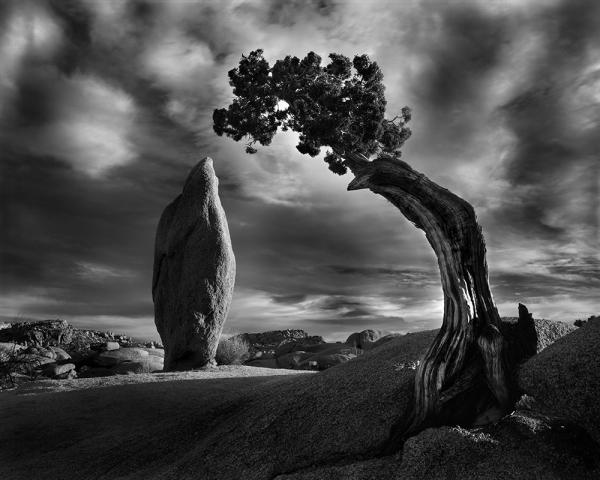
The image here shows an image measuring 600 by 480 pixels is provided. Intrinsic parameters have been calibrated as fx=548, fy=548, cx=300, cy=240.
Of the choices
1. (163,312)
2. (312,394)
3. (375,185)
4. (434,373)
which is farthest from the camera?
(163,312)

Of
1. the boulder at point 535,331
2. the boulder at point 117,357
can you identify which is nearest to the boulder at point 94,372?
the boulder at point 117,357

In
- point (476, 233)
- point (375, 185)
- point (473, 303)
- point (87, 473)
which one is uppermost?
point (375, 185)

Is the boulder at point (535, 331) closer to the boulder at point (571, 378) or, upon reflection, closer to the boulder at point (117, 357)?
the boulder at point (571, 378)

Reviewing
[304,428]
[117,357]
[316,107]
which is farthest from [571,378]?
[117,357]

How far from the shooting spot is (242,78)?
13.5 meters

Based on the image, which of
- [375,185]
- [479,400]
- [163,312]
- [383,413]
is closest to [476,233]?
[375,185]

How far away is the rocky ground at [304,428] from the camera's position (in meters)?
6.75

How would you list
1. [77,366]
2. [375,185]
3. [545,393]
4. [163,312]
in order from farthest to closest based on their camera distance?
[77,366] < [163,312] < [375,185] < [545,393]

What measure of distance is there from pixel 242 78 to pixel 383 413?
8.72 m

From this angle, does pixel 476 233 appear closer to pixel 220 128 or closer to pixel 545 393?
pixel 545 393

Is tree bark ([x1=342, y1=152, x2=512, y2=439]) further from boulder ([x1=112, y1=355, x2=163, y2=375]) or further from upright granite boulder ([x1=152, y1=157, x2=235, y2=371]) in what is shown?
boulder ([x1=112, y1=355, x2=163, y2=375])

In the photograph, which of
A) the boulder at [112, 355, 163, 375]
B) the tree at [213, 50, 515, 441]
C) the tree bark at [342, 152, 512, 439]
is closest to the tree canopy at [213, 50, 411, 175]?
the tree at [213, 50, 515, 441]

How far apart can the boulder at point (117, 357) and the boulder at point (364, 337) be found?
1412cm

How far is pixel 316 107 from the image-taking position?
12.4 m
